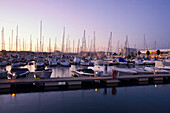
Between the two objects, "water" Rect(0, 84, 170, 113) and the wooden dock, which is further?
the wooden dock

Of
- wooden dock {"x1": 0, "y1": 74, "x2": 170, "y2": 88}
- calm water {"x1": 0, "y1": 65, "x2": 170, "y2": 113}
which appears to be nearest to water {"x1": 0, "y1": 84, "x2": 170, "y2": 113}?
calm water {"x1": 0, "y1": 65, "x2": 170, "y2": 113}

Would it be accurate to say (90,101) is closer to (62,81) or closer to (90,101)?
(90,101)

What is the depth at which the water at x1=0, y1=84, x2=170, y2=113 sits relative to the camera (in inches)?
476

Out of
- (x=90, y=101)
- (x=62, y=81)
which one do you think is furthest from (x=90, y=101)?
(x=62, y=81)

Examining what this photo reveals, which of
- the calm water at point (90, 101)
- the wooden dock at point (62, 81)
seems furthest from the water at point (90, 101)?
the wooden dock at point (62, 81)

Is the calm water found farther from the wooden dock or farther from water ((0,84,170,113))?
the wooden dock

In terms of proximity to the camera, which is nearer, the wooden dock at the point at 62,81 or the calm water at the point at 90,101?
the calm water at the point at 90,101

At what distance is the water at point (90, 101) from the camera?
12.1 m

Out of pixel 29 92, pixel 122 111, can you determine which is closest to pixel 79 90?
pixel 29 92

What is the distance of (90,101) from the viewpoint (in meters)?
14.3

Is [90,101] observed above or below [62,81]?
below

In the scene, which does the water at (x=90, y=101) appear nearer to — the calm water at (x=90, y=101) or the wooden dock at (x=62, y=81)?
the calm water at (x=90, y=101)

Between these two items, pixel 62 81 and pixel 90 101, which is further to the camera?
pixel 62 81

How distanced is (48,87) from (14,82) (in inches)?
153
